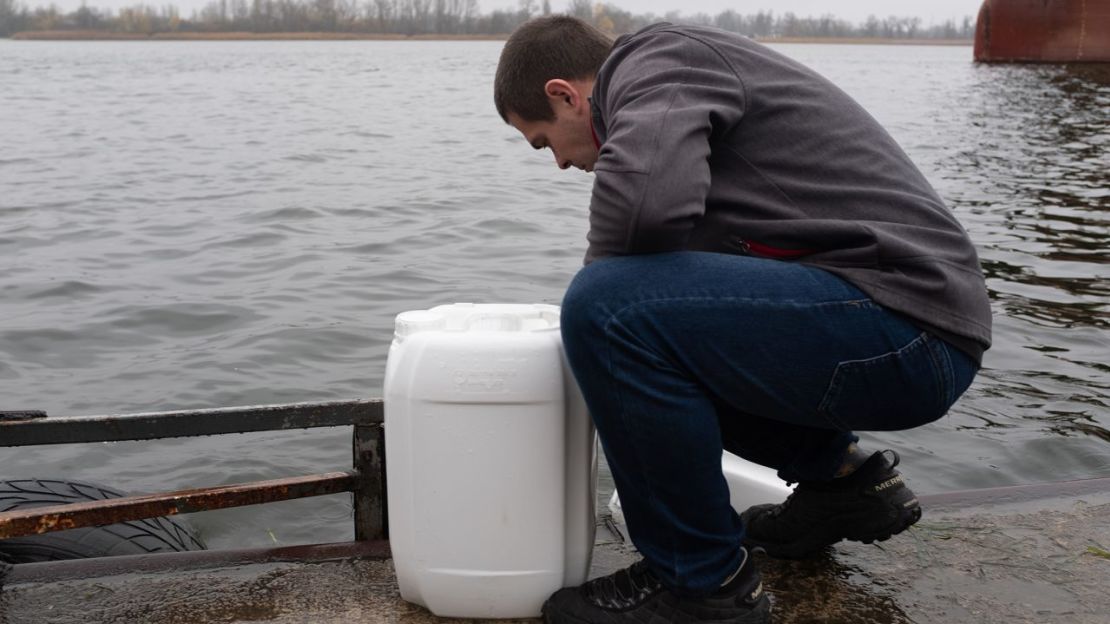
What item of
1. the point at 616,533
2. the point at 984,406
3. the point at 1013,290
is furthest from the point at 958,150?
the point at 616,533

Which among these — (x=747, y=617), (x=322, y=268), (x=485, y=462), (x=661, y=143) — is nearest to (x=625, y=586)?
(x=747, y=617)

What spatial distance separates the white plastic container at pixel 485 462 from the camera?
7.69ft

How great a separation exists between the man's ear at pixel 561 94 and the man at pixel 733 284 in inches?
4.5

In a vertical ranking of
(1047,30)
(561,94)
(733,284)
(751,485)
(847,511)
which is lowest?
(751,485)

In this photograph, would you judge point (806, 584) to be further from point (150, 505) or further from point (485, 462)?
point (150, 505)

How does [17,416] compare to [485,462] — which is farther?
[17,416]

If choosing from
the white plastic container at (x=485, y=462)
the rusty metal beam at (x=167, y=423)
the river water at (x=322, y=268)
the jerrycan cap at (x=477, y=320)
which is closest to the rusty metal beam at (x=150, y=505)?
the rusty metal beam at (x=167, y=423)

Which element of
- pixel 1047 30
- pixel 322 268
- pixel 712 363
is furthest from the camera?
pixel 1047 30

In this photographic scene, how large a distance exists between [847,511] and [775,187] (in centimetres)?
89

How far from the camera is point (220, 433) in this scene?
2.76m

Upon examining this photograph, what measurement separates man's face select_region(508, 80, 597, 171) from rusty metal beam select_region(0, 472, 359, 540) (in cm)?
96

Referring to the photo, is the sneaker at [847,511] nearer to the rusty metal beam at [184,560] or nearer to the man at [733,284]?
the man at [733,284]

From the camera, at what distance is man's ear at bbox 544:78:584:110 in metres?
2.47

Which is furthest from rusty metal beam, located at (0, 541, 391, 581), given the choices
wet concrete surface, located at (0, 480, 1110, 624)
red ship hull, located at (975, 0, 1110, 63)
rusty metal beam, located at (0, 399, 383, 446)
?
red ship hull, located at (975, 0, 1110, 63)
